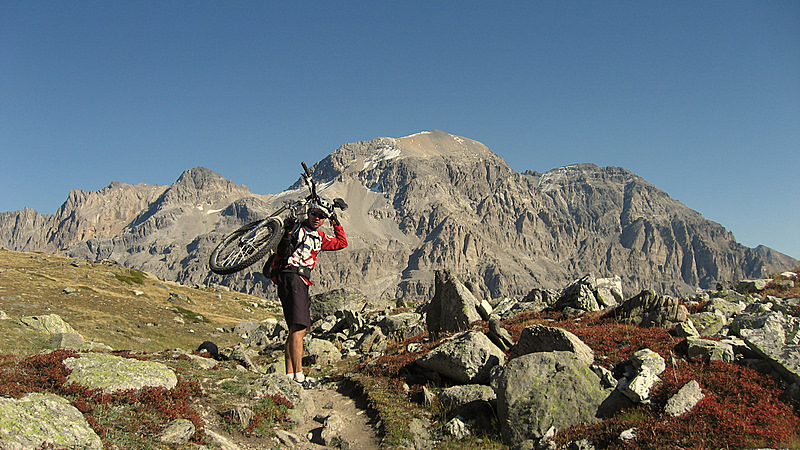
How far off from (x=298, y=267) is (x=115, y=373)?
4.98 m

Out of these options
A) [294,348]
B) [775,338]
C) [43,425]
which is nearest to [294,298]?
[294,348]

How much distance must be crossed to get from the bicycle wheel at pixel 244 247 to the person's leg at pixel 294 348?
2794 millimetres

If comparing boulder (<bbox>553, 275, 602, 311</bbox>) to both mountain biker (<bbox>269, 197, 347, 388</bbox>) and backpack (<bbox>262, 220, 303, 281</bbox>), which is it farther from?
backpack (<bbox>262, 220, 303, 281</bbox>)

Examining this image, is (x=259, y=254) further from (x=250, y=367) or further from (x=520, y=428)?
(x=520, y=428)

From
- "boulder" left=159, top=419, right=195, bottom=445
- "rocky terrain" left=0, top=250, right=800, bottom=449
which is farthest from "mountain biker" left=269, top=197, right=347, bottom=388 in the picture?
"boulder" left=159, top=419, right=195, bottom=445

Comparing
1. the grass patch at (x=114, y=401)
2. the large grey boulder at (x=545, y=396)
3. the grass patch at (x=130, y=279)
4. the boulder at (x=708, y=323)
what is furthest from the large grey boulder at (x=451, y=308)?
the grass patch at (x=130, y=279)

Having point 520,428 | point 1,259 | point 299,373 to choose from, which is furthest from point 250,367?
point 1,259

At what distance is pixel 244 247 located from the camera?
Result: 17.0 m

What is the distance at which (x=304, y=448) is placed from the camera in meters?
10.1

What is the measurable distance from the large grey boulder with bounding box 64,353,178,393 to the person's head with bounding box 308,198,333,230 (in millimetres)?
5429

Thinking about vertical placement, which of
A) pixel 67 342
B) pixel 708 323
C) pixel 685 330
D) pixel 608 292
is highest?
pixel 608 292

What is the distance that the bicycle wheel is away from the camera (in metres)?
15.3

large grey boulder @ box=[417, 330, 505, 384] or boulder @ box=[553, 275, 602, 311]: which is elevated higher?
boulder @ box=[553, 275, 602, 311]

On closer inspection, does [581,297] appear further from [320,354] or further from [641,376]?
[641,376]
